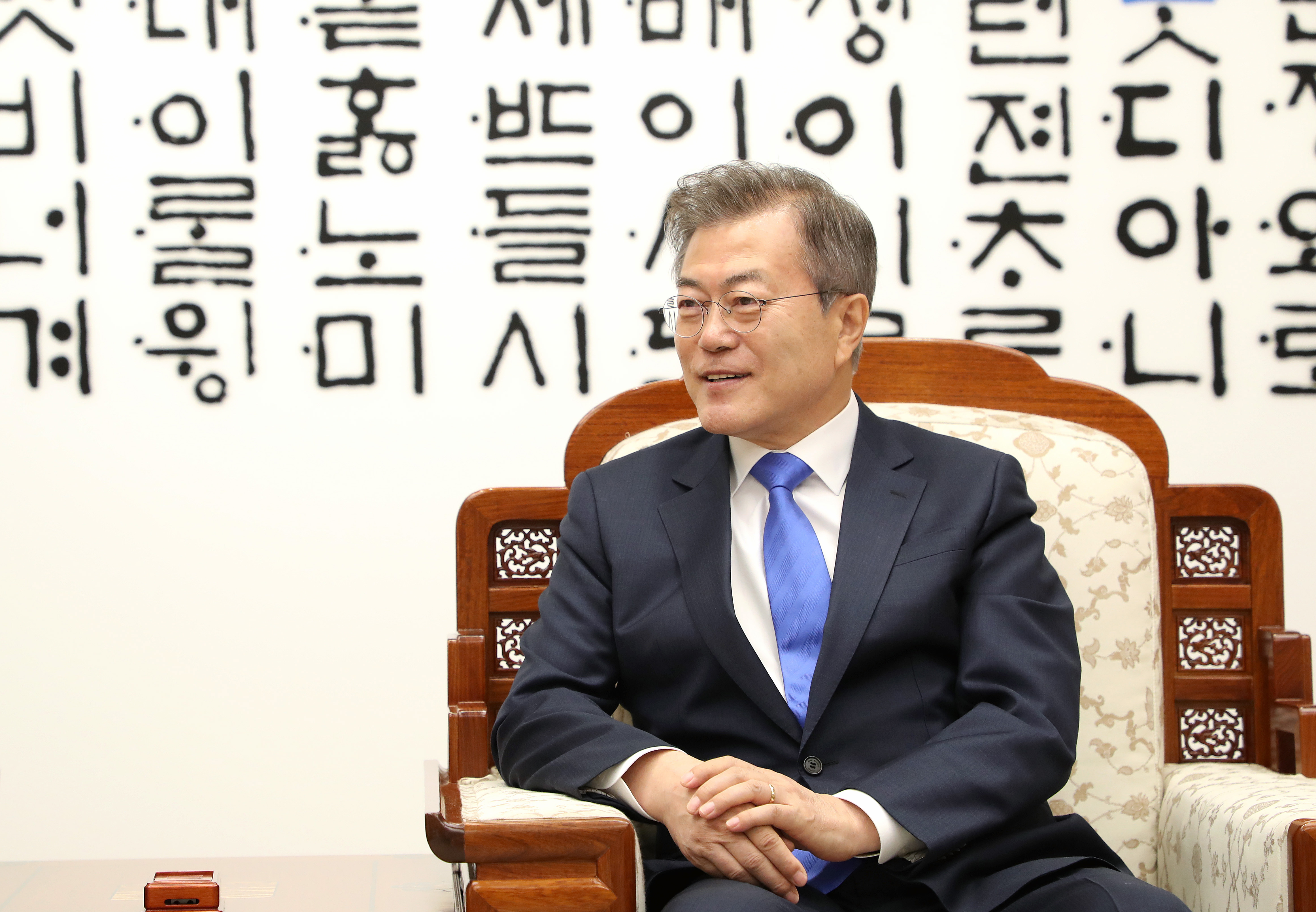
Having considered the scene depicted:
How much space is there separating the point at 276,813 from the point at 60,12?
1.78m

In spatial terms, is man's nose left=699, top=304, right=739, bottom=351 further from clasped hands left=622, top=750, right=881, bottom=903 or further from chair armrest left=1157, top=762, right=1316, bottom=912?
chair armrest left=1157, top=762, right=1316, bottom=912

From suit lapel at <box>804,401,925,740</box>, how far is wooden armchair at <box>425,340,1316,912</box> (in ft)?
0.78

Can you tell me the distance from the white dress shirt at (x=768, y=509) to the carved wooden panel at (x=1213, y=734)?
2.20 ft

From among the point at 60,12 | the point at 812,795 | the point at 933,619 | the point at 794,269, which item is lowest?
the point at 812,795

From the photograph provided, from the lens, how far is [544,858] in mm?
1279

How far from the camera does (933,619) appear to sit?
1.54m

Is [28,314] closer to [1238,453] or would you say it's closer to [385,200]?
[385,200]

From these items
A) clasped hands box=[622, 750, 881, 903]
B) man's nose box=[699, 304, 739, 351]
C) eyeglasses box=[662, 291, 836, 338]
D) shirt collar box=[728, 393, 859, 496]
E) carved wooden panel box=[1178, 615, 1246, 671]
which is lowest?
clasped hands box=[622, 750, 881, 903]

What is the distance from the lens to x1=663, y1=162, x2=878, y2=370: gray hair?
5.36 ft

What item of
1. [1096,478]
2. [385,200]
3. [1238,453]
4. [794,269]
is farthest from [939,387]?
[385,200]

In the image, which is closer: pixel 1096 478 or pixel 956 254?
pixel 1096 478

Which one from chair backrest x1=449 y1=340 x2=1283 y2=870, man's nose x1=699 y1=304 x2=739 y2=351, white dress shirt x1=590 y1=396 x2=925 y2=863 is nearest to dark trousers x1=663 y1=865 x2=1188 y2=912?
white dress shirt x1=590 y1=396 x2=925 y2=863

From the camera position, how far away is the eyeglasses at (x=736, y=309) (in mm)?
1604

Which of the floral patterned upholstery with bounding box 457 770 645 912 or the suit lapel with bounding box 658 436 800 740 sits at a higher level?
the suit lapel with bounding box 658 436 800 740
